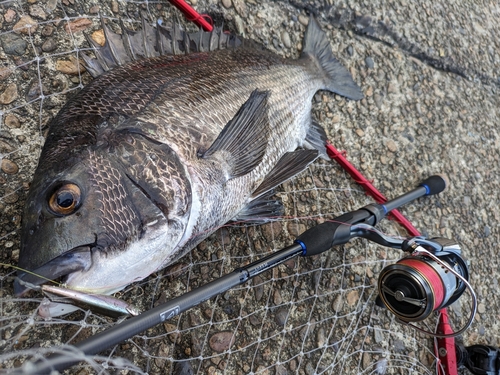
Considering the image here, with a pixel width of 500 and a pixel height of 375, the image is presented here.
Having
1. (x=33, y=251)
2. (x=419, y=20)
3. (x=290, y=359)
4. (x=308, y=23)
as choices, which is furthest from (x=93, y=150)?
(x=419, y=20)

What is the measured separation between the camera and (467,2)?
3.86 metres

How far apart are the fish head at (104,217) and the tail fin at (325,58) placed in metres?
1.51

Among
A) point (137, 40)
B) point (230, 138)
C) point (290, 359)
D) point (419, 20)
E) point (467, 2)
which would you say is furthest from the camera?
point (467, 2)

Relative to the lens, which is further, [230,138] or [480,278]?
[480,278]

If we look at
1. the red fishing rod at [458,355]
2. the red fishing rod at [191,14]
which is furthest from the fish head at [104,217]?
the red fishing rod at [458,355]

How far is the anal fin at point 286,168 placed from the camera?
1889mm

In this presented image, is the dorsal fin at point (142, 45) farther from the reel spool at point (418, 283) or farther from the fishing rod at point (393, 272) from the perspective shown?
the reel spool at point (418, 283)

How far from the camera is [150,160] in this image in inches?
52.3

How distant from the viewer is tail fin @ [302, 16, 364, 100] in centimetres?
254

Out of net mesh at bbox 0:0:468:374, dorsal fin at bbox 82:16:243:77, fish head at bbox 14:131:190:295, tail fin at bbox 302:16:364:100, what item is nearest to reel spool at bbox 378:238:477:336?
net mesh at bbox 0:0:468:374

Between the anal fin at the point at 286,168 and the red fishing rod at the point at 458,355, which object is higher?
the anal fin at the point at 286,168

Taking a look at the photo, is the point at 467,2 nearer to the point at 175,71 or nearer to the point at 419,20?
the point at 419,20

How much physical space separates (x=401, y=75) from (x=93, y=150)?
2.58 meters

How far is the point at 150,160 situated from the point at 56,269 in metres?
0.44
